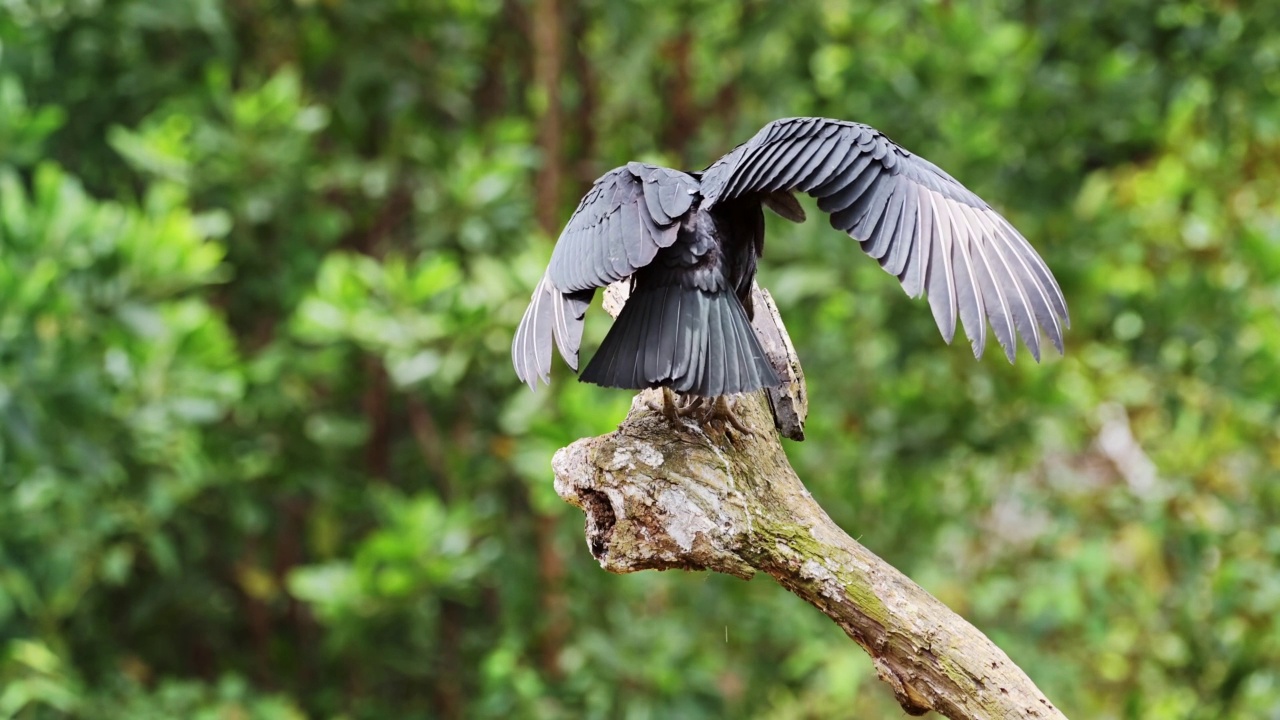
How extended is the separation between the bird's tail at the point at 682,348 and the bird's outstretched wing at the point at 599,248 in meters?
0.06

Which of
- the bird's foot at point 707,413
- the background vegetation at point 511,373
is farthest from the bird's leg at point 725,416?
the background vegetation at point 511,373

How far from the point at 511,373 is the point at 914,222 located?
2230mm

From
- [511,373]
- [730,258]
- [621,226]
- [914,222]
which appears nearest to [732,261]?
[730,258]

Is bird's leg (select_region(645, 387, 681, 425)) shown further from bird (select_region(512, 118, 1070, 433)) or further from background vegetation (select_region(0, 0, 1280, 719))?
background vegetation (select_region(0, 0, 1280, 719))

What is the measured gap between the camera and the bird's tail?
5.81ft

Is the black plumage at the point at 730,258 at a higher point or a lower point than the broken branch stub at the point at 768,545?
higher

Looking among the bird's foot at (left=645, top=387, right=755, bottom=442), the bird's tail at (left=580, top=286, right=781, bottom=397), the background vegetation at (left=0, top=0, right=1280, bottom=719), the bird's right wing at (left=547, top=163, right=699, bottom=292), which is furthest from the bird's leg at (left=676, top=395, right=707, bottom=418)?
the background vegetation at (left=0, top=0, right=1280, bottom=719)

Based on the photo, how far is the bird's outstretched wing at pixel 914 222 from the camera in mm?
1720

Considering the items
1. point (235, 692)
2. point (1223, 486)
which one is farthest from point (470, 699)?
point (1223, 486)

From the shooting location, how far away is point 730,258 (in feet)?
6.64

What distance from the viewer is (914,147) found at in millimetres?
3881

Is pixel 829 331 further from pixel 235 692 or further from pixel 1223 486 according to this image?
pixel 235 692

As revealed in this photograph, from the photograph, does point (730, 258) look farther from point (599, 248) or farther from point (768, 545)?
point (768, 545)

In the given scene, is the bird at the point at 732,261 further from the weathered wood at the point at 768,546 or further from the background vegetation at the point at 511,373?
the background vegetation at the point at 511,373
